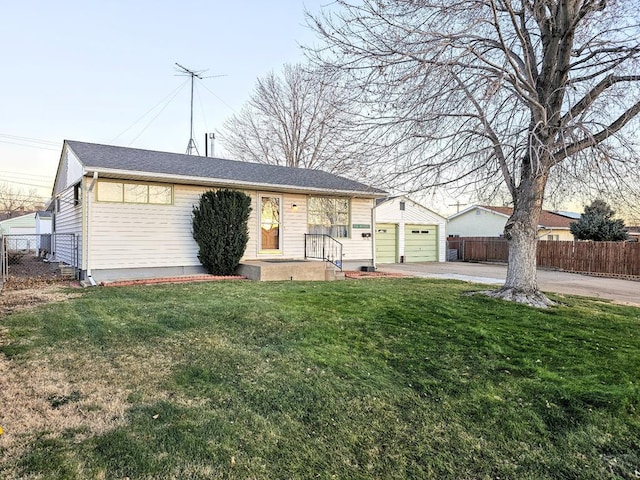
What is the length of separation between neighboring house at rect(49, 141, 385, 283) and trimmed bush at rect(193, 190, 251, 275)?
0.40m

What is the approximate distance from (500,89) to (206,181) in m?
7.23

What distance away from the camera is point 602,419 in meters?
2.88

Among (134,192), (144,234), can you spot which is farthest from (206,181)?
(144,234)

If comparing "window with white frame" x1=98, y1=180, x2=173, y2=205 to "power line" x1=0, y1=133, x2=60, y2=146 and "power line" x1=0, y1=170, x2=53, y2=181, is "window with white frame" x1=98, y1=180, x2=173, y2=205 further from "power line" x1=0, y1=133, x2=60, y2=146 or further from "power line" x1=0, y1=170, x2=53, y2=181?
"power line" x1=0, y1=170, x2=53, y2=181

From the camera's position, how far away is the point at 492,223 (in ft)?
82.6

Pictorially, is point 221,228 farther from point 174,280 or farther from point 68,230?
point 68,230

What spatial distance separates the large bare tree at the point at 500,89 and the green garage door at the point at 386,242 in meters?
12.4

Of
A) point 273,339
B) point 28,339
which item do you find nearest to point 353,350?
point 273,339

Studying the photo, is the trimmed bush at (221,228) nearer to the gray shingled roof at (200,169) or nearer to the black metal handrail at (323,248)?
the gray shingled roof at (200,169)

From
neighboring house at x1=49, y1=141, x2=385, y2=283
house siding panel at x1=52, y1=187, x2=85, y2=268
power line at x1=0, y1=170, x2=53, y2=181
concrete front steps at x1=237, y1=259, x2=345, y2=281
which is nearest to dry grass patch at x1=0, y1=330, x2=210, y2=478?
concrete front steps at x1=237, y1=259, x2=345, y2=281

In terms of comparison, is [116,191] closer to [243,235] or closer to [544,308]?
[243,235]

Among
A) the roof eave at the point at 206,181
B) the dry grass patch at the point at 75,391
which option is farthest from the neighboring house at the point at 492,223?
the dry grass patch at the point at 75,391

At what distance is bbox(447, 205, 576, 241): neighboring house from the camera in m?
23.8

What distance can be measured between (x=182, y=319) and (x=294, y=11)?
18.8 feet
